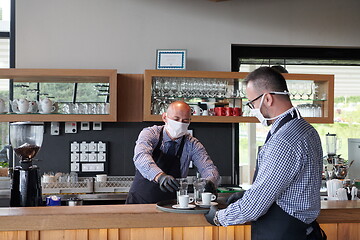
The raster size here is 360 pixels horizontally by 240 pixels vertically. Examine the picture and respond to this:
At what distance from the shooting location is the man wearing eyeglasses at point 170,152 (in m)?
4.40

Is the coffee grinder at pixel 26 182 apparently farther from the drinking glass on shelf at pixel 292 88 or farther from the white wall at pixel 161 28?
the drinking glass on shelf at pixel 292 88

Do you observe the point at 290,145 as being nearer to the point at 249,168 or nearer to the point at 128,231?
the point at 128,231

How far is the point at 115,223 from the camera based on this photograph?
10.3 feet

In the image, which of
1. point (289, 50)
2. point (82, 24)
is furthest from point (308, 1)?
point (82, 24)

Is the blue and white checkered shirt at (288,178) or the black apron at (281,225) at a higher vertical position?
the blue and white checkered shirt at (288,178)

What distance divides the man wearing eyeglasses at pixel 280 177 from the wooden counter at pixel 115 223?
1.23ft

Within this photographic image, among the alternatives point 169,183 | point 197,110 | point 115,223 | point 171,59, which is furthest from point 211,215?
point 171,59

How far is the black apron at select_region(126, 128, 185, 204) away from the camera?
4.43m

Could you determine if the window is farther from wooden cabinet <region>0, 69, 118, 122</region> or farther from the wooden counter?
the wooden counter

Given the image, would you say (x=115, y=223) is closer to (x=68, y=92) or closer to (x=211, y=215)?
(x=211, y=215)

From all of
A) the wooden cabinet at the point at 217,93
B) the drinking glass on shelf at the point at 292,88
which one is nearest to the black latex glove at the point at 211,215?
the wooden cabinet at the point at 217,93

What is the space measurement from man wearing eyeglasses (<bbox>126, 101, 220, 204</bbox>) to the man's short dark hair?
4.99ft

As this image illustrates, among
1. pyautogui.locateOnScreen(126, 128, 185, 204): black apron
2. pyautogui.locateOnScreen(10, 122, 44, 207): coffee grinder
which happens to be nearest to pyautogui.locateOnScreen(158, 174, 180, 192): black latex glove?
pyautogui.locateOnScreen(126, 128, 185, 204): black apron

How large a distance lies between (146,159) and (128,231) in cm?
94
